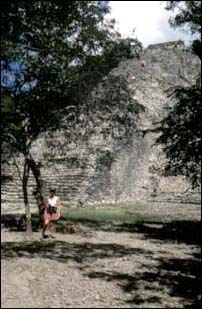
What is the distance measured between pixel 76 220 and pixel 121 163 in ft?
37.4

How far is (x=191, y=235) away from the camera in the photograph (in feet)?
61.4

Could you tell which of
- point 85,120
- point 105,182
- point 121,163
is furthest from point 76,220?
point 121,163

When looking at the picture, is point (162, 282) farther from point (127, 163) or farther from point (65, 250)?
point (127, 163)

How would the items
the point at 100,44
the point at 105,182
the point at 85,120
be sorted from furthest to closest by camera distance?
the point at 105,182 → the point at 85,120 → the point at 100,44

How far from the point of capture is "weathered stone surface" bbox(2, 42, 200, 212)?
2989 cm

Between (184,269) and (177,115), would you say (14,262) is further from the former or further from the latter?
(177,115)

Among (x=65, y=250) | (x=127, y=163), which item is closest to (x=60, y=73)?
(x=65, y=250)

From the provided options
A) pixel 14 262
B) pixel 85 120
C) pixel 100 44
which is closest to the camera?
pixel 14 262

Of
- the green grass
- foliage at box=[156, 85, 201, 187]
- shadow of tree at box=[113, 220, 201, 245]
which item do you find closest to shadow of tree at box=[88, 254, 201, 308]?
shadow of tree at box=[113, 220, 201, 245]

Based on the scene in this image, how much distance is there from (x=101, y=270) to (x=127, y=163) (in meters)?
21.8

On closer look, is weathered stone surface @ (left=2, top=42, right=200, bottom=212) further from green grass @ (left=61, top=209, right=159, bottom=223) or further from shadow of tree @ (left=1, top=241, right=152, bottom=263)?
shadow of tree @ (left=1, top=241, right=152, bottom=263)

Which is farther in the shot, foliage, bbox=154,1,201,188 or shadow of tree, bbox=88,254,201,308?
foliage, bbox=154,1,201,188

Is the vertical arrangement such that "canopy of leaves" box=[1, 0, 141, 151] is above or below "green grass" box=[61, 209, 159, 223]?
above

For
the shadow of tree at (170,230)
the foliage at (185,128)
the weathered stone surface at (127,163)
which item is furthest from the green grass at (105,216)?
the foliage at (185,128)
